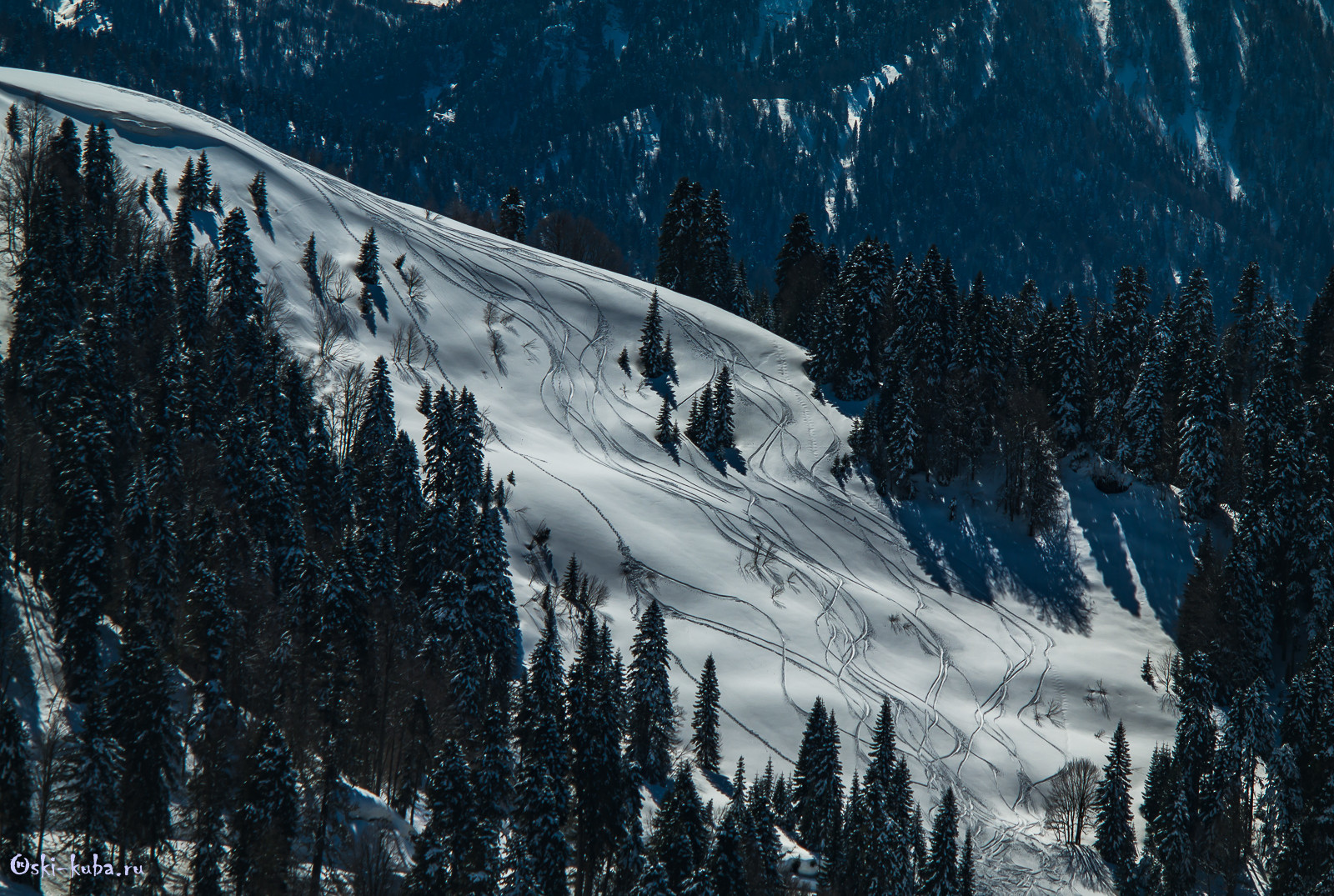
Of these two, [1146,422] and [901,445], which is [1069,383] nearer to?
[1146,422]

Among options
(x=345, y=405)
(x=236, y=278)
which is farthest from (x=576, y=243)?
(x=345, y=405)

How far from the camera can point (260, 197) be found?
337ft

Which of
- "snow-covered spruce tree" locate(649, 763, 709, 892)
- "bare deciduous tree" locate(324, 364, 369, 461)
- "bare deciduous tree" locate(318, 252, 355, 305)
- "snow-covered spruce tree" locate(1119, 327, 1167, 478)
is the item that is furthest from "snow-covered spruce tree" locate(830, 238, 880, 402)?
"snow-covered spruce tree" locate(649, 763, 709, 892)

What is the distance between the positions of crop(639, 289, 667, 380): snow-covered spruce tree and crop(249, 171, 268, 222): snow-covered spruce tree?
112 feet

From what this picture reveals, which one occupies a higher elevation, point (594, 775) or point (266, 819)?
point (266, 819)

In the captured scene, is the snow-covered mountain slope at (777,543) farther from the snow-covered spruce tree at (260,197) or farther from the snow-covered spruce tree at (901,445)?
the snow-covered spruce tree at (901,445)

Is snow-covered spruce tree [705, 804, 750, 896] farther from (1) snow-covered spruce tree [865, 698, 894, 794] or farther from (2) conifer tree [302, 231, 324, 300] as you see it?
(2) conifer tree [302, 231, 324, 300]

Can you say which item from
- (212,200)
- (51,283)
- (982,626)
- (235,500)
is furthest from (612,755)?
(212,200)

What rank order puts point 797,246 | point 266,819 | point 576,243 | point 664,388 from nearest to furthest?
point 266,819 < point 664,388 < point 797,246 < point 576,243

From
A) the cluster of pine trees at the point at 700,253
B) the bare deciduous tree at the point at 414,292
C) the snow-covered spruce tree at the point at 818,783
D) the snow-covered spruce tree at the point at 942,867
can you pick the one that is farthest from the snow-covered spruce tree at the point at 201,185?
the snow-covered spruce tree at the point at 942,867

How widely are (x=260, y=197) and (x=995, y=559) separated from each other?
67.5m

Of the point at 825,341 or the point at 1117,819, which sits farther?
the point at 825,341

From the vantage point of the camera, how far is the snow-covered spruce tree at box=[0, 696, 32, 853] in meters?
37.3

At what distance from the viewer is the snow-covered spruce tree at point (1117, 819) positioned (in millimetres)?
61438
